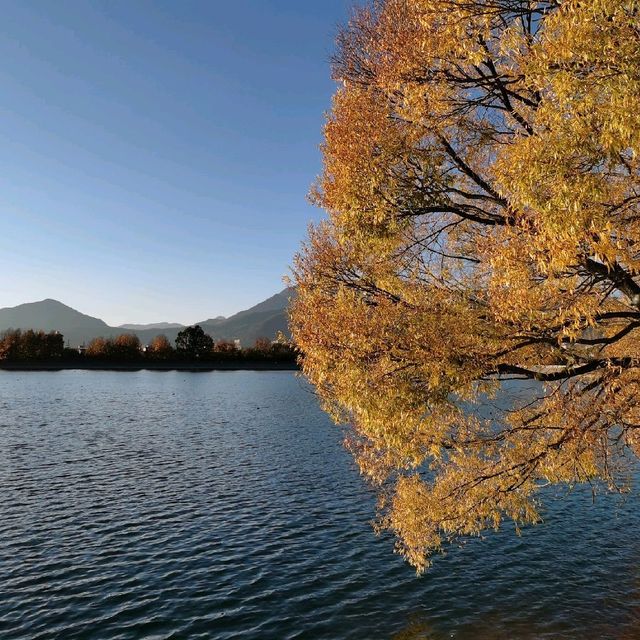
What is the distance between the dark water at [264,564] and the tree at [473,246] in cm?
502

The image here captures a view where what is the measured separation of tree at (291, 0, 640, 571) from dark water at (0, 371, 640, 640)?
16.5ft

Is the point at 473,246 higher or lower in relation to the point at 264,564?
higher

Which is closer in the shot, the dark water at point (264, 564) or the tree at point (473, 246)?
the tree at point (473, 246)

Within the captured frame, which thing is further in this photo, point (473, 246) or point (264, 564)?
point (264, 564)

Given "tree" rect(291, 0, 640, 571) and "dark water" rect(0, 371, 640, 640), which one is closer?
"tree" rect(291, 0, 640, 571)

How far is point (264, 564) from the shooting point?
21453 millimetres

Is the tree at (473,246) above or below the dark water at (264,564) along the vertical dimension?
above

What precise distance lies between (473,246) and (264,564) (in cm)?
1537

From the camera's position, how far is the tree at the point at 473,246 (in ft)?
26.0

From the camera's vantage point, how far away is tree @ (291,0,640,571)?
26.0 ft

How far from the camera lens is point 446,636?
16.0 m

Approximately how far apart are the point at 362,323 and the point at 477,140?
5.87 m

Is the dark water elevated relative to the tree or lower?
lower

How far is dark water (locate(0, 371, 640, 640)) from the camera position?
16.7 meters
